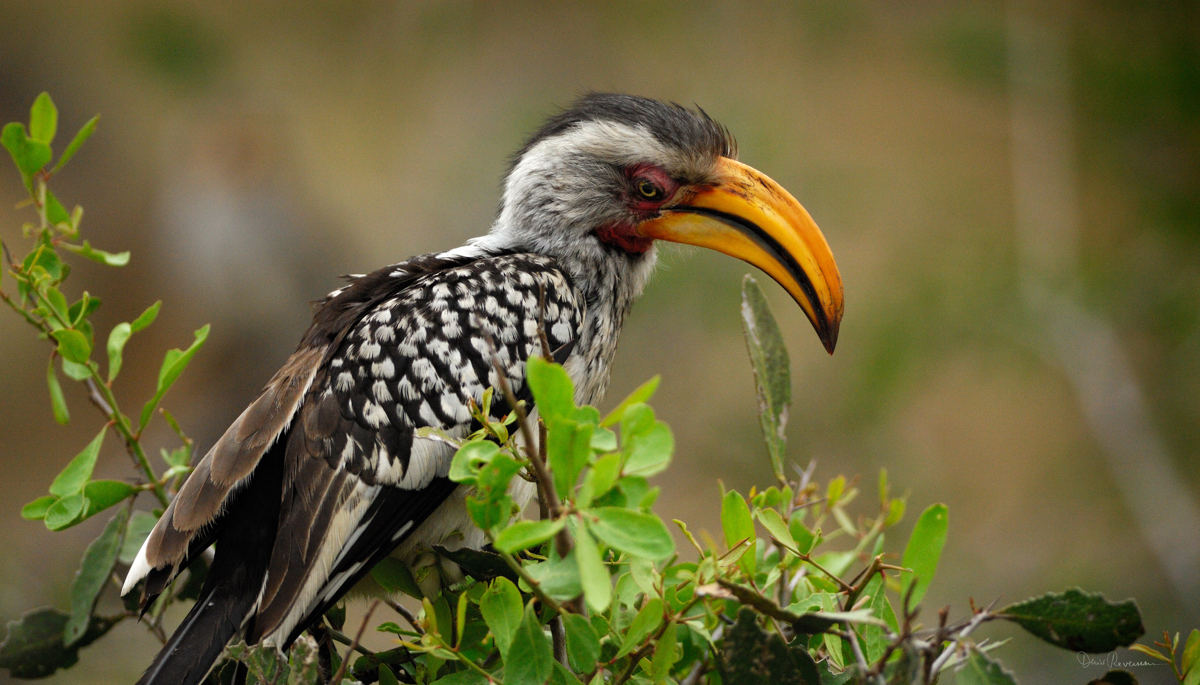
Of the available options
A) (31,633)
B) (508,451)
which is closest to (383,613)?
(31,633)

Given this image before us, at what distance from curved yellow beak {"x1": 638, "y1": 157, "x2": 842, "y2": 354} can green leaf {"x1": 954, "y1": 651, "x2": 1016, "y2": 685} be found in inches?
33.8

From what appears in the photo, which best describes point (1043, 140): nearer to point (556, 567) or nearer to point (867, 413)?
point (867, 413)

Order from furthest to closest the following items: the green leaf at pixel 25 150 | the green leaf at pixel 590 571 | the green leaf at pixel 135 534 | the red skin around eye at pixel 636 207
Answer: the red skin around eye at pixel 636 207 → the green leaf at pixel 135 534 → the green leaf at pixel 25 150 → the green leaf at pixel 590 571

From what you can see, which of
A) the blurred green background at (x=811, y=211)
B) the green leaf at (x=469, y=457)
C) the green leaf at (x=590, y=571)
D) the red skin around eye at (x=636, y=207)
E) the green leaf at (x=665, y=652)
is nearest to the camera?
the green leaf at (x=590, y=571)

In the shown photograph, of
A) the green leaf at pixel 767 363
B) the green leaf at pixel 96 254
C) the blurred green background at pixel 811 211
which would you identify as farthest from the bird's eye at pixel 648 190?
the blurred green background at pixel 811 211

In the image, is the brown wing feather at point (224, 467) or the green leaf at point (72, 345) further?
the brown wing feather at point (224, 467)

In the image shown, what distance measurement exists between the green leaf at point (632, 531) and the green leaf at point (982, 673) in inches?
13.0

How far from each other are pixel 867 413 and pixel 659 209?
281cm

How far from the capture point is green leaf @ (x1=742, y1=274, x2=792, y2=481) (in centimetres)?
124

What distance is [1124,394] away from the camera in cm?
409

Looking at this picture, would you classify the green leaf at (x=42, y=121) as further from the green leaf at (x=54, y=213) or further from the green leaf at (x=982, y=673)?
the green leaf at (x=982, y=673)

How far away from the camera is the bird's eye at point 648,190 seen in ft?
6.55

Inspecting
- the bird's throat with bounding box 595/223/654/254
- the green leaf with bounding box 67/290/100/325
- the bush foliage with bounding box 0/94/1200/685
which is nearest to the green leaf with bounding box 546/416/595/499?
the bush foliage with bounding box 0/94/1200/685

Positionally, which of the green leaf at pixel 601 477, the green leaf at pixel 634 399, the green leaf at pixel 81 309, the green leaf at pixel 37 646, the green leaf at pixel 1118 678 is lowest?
the green leaf at pixel 37 646
